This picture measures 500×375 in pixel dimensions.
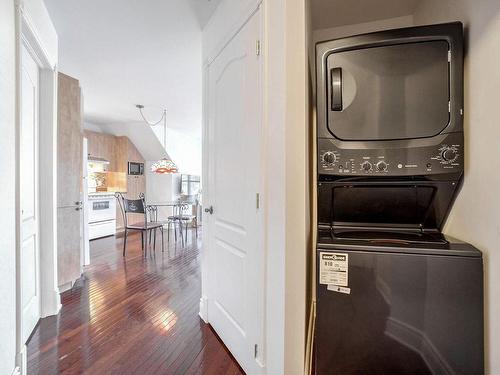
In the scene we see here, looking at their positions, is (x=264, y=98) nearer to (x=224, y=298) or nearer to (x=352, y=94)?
(x=352, y=94)

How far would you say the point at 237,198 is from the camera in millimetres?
1530

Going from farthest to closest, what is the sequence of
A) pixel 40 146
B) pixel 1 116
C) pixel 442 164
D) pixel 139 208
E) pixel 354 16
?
pixel 139 208
pixel 40 146
pixel 354 16
pixel 1 116
pixel 442 164

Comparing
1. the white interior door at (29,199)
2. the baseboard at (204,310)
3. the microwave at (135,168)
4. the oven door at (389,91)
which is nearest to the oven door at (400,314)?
the oven door at (389,91)

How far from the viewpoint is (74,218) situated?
2.53 m

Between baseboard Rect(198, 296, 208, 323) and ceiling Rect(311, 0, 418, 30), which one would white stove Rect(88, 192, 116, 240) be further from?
ceiling Rect(311, 0, 418, 30)

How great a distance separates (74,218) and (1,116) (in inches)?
64.5

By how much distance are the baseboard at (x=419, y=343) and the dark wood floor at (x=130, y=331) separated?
996 mm

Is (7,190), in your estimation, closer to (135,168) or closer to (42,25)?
(42,25)

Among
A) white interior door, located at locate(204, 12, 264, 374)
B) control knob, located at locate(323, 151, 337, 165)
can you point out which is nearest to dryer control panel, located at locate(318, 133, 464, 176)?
control knob, located at locate(323, 151, 337, 165)

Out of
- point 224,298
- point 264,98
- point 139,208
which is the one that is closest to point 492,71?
point 264,98

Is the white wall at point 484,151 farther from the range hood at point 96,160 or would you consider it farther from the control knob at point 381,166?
the range hood at point 96,160

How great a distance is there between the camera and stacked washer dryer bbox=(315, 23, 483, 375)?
0.95 meters

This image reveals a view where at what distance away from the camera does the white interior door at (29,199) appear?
1688 millimetres

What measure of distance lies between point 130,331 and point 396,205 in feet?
6.74
